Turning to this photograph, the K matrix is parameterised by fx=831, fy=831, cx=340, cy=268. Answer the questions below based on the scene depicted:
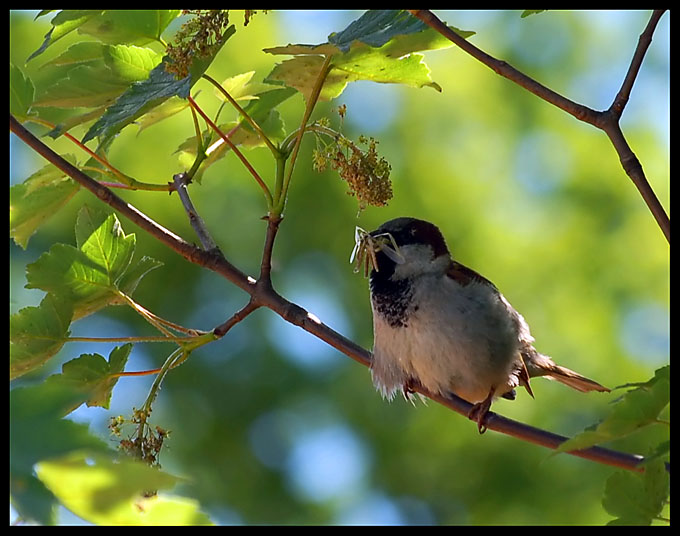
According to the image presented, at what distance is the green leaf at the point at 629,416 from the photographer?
902 mm

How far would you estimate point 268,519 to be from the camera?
5289mm

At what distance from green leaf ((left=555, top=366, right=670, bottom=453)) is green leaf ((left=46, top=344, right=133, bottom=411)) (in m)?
0.78

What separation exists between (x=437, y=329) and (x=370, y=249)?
1.10ft

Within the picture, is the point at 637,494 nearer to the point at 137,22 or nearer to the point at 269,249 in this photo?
the point at 269,249

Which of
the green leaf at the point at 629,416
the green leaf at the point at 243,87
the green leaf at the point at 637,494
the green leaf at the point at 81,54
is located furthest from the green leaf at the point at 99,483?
the green leaf at the point at 243,87

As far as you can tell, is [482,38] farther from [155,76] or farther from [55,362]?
[155,76]

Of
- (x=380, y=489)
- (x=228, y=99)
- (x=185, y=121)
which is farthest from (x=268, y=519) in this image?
(x=228, y=99)

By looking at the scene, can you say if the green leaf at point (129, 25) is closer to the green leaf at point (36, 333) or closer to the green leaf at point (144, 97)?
the green leaf at point (144, 97)

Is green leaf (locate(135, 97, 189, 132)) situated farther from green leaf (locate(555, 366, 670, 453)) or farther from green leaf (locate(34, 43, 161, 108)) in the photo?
green leaf (locate(555, 366, 670, 453))

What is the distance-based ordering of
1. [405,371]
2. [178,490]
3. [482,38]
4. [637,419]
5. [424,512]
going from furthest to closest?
[482,38] < [424,512] < [405,371] < [637,419] < [178,490]

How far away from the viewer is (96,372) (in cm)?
137

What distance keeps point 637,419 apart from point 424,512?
4.83m

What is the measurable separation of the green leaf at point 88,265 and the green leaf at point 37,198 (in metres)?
0.13

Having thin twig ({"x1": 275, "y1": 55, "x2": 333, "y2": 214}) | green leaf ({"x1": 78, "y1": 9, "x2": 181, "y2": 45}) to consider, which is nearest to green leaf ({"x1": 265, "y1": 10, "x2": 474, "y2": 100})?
thin twig ({"x1": 275, "y1": 55, "x2": 333, "y2": 214})
